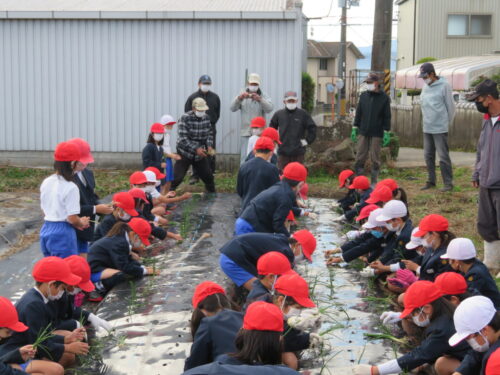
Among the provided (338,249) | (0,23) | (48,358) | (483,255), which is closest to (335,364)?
(48,358)

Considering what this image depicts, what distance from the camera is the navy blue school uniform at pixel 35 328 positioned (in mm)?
5438

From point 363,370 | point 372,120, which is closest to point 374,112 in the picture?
point 372,120

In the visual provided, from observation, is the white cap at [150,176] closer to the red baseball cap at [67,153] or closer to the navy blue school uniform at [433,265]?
the red baseball cap at [67,153]

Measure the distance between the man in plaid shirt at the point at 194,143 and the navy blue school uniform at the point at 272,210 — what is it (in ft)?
13.6

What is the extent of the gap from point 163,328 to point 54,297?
101cm

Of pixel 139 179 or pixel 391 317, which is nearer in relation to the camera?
pixel 391 317

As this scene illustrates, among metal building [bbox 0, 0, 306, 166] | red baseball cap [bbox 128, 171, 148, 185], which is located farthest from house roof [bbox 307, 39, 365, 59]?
red baseball cap [bbox 128, 171, 148, 185]

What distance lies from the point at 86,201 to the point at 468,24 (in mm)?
29514

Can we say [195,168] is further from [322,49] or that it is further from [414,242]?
[322,49]

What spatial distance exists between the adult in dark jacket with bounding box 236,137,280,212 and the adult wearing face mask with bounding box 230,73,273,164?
180 inches

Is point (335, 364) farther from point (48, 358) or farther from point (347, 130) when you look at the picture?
point (347, 130)

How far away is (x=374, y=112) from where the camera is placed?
13062mm

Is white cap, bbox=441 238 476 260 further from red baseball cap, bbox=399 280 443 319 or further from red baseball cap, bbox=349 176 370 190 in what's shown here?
red baseball cap, bbox=349 176 370 190

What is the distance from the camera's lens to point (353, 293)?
23.8 ft
